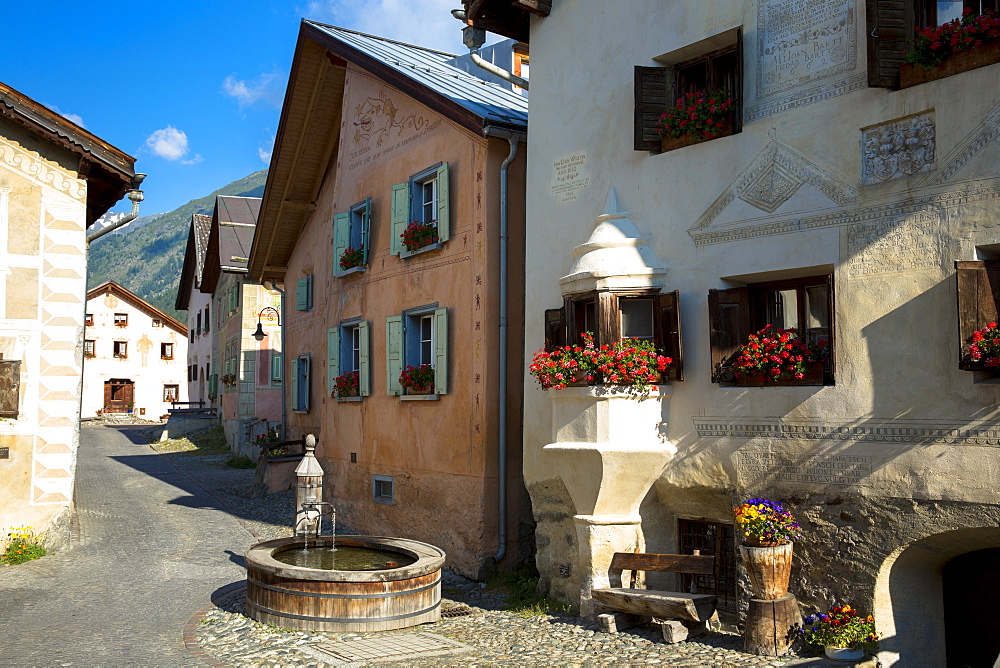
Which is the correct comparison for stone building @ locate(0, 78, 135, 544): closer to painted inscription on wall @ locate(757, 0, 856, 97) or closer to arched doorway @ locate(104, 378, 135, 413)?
painted inscription on wall @ locate(757, 0, 856, 97)

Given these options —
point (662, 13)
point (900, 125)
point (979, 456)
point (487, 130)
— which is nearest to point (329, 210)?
point (487, 130)

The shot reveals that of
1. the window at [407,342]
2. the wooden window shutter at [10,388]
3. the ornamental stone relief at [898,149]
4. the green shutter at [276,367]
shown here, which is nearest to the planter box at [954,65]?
the ornamental stone relief at [898,149]

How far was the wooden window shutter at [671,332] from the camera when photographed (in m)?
9.71

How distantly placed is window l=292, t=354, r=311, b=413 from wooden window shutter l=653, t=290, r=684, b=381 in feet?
42.2

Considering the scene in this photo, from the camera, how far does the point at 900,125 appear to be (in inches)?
325

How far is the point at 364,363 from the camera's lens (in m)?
15.9

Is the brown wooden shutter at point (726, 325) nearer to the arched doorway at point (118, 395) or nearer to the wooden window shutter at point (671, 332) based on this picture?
the wooden window shutter at point (671, 332)

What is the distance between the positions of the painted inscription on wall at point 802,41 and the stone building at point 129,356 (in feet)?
150

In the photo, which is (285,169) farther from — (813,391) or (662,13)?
(813,391)

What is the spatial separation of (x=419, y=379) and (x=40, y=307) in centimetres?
572

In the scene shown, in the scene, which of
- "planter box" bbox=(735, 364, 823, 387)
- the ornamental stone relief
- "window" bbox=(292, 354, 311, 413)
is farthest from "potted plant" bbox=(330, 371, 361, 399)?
the ornamental stone relief

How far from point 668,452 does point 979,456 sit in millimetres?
3119

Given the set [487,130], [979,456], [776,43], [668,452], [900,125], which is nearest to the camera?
[979,456]

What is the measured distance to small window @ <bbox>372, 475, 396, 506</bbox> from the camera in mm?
14984
